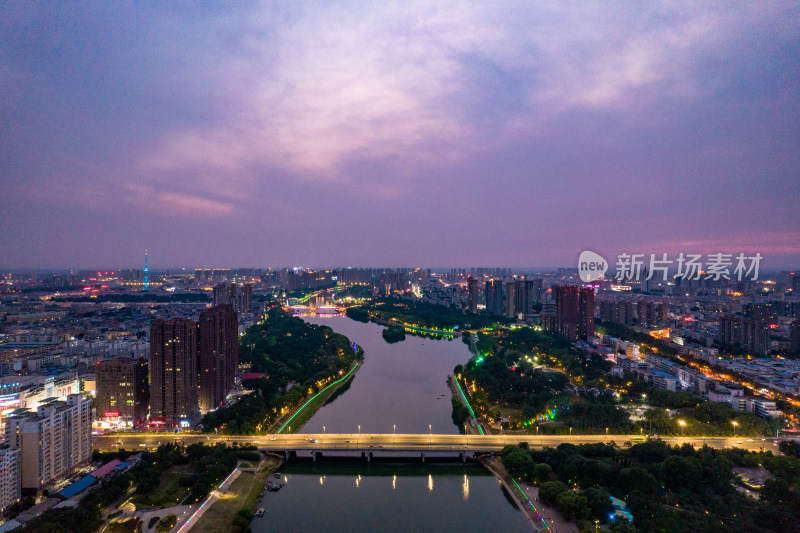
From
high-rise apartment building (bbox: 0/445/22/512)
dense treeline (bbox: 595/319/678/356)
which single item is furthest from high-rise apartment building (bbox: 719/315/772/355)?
high-rise apartment building (bbox: 0/445/22/512)

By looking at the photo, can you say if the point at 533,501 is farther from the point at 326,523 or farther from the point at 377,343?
the point at 377,343

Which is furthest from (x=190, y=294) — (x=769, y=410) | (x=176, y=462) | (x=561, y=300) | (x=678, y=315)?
(x=769, y=410)

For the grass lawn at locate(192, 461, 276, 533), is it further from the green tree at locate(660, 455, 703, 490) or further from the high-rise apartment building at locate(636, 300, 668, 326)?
the high-rise apartment building at locate(636, 300, 668, 326)

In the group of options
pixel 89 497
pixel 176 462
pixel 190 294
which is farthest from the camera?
pixel 190 294

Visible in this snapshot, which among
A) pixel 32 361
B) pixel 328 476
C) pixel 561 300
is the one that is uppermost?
pixel 561 300

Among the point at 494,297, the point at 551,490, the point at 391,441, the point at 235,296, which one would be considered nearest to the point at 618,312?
the point at 494,297

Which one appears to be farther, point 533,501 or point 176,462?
point 176,462

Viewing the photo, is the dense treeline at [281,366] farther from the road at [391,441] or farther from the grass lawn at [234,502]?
the grass lawn at [234,502]
